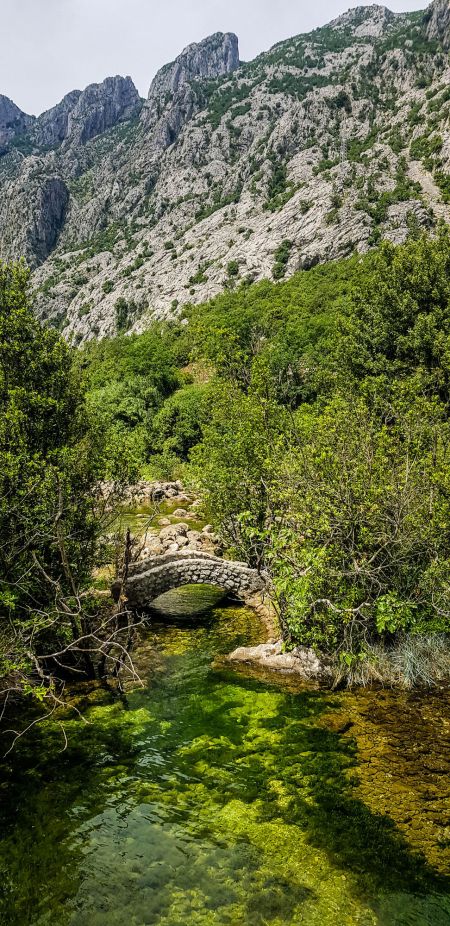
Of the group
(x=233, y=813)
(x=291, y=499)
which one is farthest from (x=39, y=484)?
(x=233, y=813)

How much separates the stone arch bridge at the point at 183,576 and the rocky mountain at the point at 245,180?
78.6m

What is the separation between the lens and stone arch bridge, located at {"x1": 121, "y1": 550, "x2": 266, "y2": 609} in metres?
19.1

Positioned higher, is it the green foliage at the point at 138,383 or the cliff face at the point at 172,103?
the cliff face at the point at 172,103

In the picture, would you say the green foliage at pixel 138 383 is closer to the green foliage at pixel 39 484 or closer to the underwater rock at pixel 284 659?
the green foliage at pixel 39 484

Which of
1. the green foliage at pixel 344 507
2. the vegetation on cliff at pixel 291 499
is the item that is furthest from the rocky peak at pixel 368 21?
the vegetation on cliff at pixel 291 499

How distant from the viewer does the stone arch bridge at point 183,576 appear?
752 inches

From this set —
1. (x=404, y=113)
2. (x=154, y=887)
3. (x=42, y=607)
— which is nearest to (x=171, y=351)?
(x=42, y=607)

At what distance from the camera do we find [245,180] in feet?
417

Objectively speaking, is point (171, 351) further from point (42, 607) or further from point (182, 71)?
point (182, 71)

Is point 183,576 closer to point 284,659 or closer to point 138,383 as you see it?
point 284,659

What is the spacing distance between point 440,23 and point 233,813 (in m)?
180

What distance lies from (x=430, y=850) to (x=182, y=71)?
240889 mm

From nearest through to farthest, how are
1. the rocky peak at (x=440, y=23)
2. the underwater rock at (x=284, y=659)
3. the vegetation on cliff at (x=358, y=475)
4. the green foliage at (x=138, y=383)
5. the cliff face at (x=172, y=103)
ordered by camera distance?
the vegetation on cliff at (x=358, y=475) → the underwater rock at (x=284, y=659) → the green foliage at (x=138, y=383) → the rocky peak at (x=440, y=23) → the cliff face at (x=172, y=103)

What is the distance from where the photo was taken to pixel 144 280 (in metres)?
121
